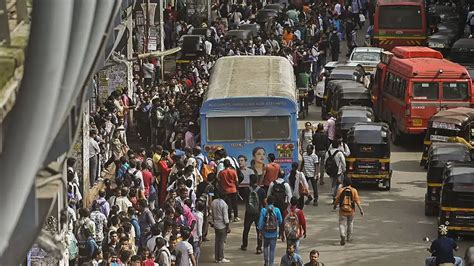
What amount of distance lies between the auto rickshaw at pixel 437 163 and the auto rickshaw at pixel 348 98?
24.9ft

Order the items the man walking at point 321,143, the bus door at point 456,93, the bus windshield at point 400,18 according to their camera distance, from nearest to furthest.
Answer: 1. the man walking at point 321,143
2. the bus door at point 456,93
3. the bus windshield at point 400,18

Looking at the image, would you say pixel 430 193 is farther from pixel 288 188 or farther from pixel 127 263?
pixel 127 263

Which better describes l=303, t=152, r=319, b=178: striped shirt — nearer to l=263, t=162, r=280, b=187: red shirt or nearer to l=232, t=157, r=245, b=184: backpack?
l=232, t=157, r=245, b=184: backpack

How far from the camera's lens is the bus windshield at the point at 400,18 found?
5309 centimetres

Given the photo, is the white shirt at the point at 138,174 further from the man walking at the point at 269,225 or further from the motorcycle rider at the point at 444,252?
the motorcycle rider at the point at 444,252

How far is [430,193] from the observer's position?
2939cm

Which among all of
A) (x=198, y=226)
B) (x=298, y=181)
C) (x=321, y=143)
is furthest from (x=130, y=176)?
(x=321, y=143)

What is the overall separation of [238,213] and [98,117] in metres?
4.15

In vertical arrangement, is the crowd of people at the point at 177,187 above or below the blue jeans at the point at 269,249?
above

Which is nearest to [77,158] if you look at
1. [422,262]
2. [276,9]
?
[422,262]

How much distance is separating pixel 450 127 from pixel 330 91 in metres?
7.64

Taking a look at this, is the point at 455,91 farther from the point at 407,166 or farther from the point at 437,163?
the point at 437,163

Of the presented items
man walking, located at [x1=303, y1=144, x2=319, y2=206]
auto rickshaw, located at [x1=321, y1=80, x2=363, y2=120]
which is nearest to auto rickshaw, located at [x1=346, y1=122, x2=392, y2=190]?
man walking, located at [x1=303, y1=144, x2=319, y2=206]

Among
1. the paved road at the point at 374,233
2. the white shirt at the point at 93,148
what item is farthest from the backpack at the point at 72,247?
the white shirt at the point at 93,148
